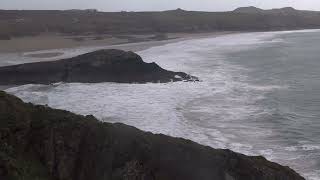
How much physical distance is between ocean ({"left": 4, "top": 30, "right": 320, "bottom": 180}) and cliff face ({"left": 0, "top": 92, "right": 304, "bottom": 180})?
575 centimetres

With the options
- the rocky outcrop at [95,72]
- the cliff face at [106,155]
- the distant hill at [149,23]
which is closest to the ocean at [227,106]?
the rocky outcrop at [95,72]

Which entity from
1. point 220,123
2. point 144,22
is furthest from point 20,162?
point 144,22

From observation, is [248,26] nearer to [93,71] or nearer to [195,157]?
[93,71]

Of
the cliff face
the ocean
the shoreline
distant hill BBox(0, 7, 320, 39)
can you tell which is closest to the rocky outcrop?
the ocean

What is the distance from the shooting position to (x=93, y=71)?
3316 cm

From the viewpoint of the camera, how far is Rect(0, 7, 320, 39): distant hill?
258 feet

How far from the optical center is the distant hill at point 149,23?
78.6 m

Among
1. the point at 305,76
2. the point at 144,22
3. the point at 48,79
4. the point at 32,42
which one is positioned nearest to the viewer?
the point at 48,79

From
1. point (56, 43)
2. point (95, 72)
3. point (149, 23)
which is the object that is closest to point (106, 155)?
point (95, 72)

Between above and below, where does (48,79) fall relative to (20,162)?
below

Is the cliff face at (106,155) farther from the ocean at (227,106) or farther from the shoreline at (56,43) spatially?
the shoreline at (56,43)

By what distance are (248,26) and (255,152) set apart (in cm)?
8691

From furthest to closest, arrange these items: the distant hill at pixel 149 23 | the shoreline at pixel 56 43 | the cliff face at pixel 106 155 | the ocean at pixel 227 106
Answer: the distant hill at pixel 149 23
the shoreline at pixel 56 43
the ocean at pixel 227 106
the cliff face at pixel 106 155

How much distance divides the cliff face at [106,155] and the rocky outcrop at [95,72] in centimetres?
2263
